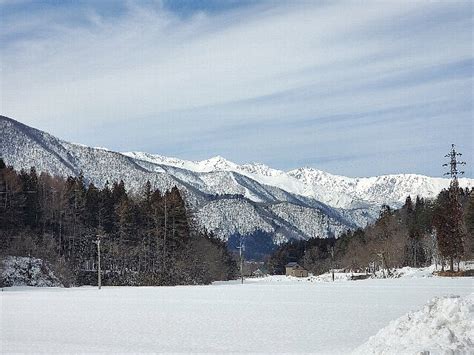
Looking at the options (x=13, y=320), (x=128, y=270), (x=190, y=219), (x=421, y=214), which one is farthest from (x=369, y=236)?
(x=13, y=320)

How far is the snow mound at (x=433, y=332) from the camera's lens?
10883mm

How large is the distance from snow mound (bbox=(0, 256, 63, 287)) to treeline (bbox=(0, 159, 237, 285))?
5.80 meters

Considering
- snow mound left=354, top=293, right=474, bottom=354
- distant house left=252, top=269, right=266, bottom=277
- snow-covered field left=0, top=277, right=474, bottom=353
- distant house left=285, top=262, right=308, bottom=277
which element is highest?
snow mound left=354, top=293, right=474, bottom=354

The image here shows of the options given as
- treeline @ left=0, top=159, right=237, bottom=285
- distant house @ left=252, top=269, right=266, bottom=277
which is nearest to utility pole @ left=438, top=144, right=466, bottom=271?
treeline @ left=0, top=159, right=237, bottom=285

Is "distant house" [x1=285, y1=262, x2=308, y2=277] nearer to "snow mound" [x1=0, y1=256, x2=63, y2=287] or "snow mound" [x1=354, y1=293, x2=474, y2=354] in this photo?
"snow mound" [x1=0, y1=256, x2=63, y2=287]

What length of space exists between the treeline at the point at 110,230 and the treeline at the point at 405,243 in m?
29.2

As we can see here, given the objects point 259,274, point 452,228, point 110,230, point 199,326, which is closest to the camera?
point 199,326

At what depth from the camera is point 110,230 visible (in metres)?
84.2

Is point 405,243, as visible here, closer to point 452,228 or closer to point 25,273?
point 452,228

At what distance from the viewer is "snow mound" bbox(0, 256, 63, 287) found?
5998 centimetres

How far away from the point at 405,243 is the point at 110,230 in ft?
167

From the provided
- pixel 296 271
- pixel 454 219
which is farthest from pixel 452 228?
pixel 296 271

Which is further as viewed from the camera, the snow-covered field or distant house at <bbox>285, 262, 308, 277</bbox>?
distant house at <bbox>285, 262, 308, 277</bbox>

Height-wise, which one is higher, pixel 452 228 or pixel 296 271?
pixel 452 228
